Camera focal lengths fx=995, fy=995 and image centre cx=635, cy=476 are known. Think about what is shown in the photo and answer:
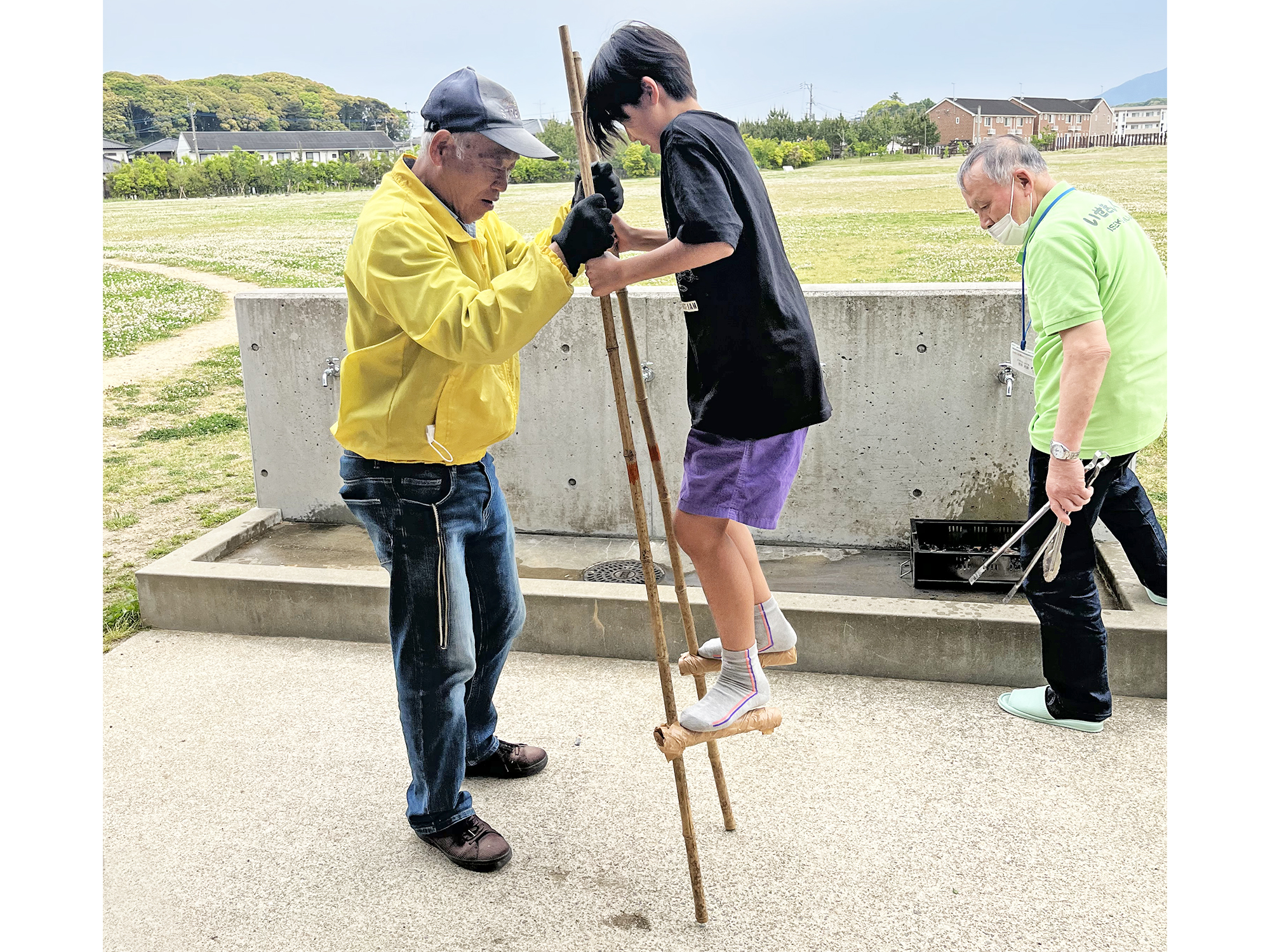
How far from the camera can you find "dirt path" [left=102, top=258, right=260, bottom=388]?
39.9ft

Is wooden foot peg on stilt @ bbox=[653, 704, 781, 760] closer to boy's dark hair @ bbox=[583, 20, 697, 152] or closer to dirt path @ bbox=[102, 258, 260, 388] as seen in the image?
boy's dark hair @ bbox=[583, 20, 697, 152]

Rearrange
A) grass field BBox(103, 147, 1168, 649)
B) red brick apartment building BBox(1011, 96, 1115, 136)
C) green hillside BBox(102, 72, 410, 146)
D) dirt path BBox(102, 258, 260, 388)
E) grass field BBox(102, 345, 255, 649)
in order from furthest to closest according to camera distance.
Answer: green hillside BBox(102, 72, 410, 146), red brick apartment building BBox(1011, 96, 1115, 136), dirt path BBox(102, 258, 260, 388), grass field BBox(103, 147, 1168, 649), grass field BBox(102, 345, 255, 649)

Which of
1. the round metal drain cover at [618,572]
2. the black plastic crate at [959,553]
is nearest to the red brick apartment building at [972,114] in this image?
the black plastic crate at [959,553]

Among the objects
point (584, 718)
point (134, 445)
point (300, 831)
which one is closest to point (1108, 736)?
point (584, 718)

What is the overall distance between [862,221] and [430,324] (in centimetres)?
958

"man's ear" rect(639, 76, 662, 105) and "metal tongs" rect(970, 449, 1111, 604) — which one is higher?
"man's ear" rect(639, 76, 662, 105)

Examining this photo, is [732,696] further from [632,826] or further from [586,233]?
[586,233]

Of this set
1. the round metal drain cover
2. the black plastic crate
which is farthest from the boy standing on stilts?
the round metal drain cover

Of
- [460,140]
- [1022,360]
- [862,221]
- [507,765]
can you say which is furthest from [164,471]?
[862,221]

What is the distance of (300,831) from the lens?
3.32m

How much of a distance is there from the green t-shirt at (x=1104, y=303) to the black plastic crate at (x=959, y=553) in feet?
4.06

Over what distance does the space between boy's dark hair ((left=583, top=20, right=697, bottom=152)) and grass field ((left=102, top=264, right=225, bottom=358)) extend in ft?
40.0

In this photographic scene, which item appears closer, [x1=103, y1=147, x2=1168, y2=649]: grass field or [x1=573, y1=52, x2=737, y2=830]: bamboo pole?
[x1=573, y1=52, x2=737, y2=830]: bamboo pole

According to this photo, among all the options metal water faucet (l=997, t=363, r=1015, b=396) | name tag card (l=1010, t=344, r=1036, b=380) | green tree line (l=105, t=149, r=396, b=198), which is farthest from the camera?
green tree line (l=105, t=149, r=396, b=198)
